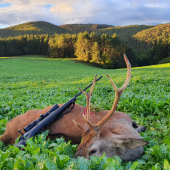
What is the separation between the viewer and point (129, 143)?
8.43 ft

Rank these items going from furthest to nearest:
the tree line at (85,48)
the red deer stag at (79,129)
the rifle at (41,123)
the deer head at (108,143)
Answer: the tree line at (85,48)
the rifle at (41,123)
the red deer stag at (79,129)
the deer head at (108,143)

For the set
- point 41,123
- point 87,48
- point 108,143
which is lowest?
point 108,143

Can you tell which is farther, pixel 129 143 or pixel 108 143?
pixel 108 143

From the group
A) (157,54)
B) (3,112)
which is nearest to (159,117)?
(3,112)

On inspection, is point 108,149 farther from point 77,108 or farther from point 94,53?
point 94,53

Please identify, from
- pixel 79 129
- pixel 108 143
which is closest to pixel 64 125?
pixel 79 129

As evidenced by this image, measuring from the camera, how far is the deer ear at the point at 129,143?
247 centimetres

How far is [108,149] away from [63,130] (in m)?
0.95

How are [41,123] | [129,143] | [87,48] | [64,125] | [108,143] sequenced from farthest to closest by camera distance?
[87,48] → [64,125] → [41,123] → [108,143] → [129,143]

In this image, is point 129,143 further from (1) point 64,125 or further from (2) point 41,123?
(2) point 41,123

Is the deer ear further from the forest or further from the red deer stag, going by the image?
the forest

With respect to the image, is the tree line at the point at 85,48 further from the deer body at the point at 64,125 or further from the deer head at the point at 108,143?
the deer head at the point at 108,143

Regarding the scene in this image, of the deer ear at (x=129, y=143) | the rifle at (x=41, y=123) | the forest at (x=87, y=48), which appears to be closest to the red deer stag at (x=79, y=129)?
the deer ear at (x=129, y=143)

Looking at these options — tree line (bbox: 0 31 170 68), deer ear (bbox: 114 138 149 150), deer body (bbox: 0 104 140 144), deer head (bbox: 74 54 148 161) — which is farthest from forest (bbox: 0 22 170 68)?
deer ear (bbox: 114 138 149 150)
